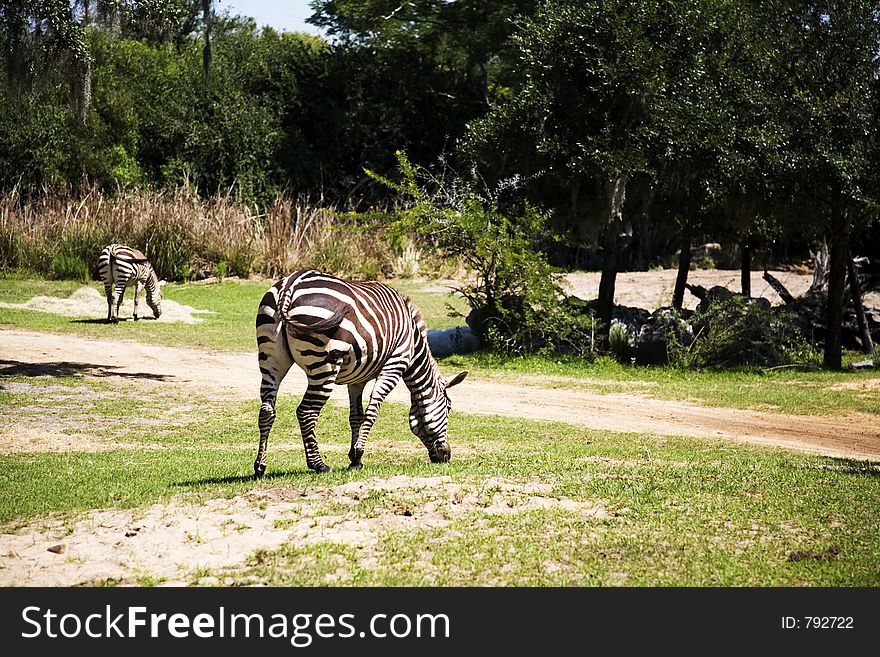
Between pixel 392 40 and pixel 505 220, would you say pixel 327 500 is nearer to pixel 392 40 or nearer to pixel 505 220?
pixel 505 220

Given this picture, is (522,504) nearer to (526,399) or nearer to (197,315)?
(526,399)

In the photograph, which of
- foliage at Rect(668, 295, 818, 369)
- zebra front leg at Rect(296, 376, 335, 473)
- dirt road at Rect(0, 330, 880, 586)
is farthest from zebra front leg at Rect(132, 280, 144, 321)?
zebra front leg at Rect(296, 376, 335, 473)

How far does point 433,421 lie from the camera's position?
8.85 m

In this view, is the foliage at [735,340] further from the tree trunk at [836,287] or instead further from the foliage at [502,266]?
the foliage at [502,266]

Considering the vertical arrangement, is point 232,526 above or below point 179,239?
below

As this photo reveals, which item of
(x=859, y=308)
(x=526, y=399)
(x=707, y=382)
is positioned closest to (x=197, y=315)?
(x=526, y=399)

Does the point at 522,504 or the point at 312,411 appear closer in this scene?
the point at 522,504

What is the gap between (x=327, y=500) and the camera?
7027 millimetres

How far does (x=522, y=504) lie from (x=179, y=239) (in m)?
22.5

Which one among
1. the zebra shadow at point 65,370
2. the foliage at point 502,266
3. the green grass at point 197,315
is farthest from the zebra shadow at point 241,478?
the green grass at point 197,315

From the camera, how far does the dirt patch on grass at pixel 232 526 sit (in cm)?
572

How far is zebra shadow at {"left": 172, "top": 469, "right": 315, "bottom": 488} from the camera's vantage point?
7.91m

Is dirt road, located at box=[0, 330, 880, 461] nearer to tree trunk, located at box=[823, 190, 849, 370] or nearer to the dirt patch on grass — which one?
tree trunk, located at box=[823, 190, 849, 370]

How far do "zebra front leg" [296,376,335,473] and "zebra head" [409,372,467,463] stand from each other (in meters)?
0.98
